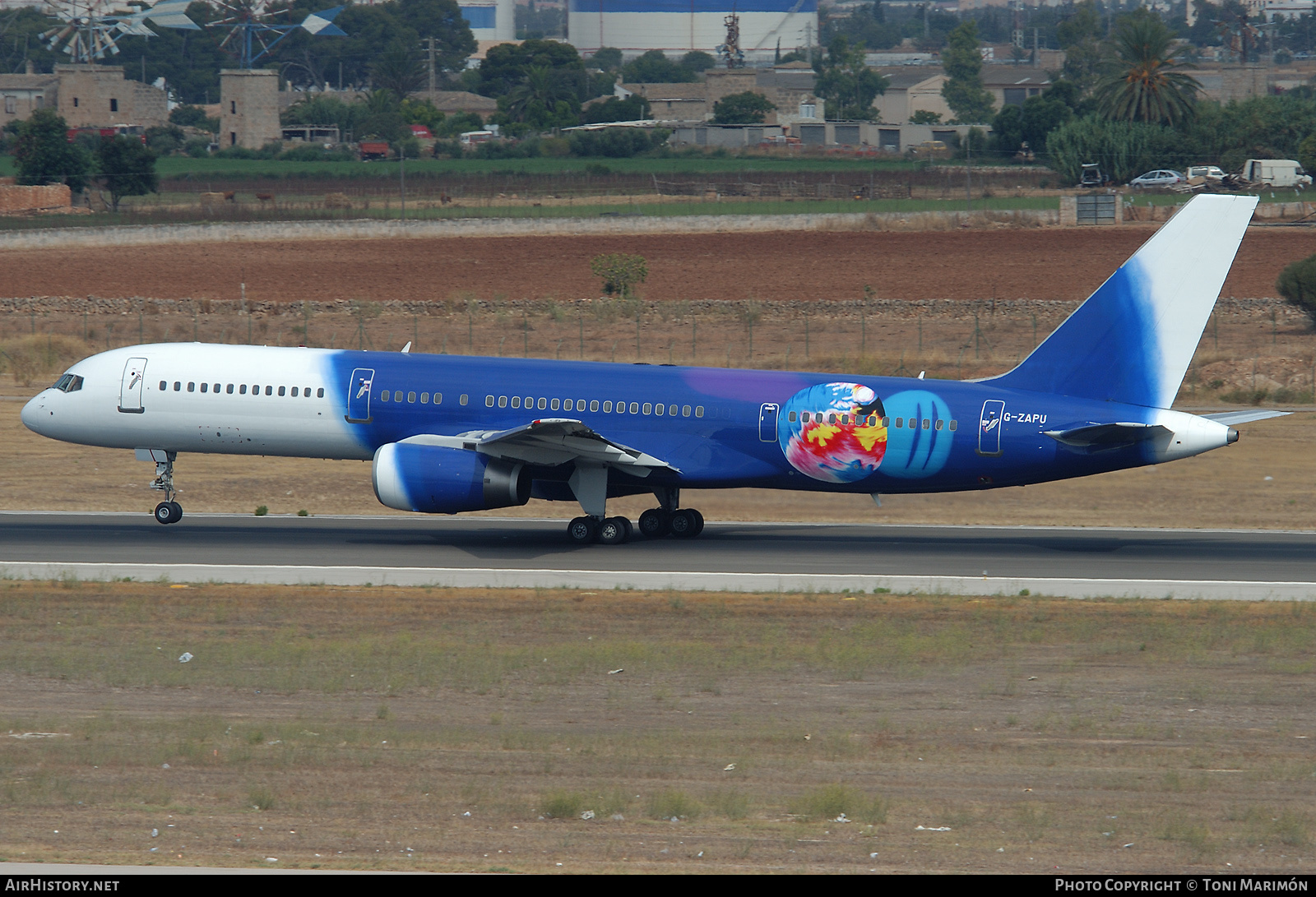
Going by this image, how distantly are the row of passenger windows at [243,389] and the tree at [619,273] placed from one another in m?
48.0

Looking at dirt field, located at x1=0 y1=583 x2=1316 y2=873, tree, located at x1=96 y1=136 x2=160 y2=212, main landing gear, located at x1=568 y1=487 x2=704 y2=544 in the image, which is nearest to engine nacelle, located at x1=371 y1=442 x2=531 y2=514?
main landing gear, located at x1=568 y1=487 x2=704 y2=544

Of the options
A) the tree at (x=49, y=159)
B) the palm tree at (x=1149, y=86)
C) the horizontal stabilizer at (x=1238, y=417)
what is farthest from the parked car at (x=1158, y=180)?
the horizontal stabilizer at (x=1238, y=417)

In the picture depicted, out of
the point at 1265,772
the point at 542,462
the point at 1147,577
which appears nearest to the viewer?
the point at 1265,772

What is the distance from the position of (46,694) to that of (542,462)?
13.5 meters

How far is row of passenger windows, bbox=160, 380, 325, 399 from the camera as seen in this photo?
34.2 meters

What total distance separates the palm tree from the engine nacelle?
130628 millimetres

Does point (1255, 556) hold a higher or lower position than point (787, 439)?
lower

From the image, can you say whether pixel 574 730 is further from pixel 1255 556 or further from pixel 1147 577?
pixel 1255 556

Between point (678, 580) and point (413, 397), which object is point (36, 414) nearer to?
point (413, 397)

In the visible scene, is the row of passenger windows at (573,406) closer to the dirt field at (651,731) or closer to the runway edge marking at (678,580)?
the runway edge marking at (678,580)

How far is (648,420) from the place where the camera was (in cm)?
3381
